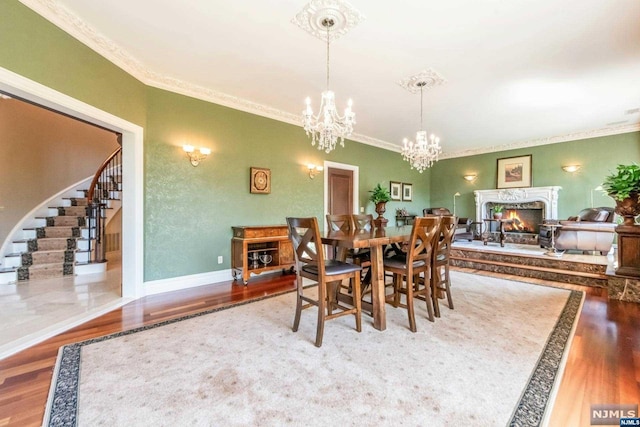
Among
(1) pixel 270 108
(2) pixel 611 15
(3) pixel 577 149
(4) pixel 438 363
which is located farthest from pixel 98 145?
(3) pixel 577 149

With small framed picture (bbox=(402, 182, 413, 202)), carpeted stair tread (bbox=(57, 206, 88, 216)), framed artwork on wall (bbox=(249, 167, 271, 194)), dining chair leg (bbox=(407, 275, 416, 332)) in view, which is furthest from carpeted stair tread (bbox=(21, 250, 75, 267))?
small framed picture (bbox=(402, 182, 413, 202))

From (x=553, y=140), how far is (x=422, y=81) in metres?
5.29

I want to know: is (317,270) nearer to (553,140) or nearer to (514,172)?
(514,172)

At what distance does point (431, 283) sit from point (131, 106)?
4.04m

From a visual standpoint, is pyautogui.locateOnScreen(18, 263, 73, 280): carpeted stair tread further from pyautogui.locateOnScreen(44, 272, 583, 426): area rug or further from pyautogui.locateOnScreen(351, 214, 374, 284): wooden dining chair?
pyautogui.locateOnScreen(351, 214, 374, 284): wooden dining chair

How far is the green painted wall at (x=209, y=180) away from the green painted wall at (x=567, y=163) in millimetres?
5175

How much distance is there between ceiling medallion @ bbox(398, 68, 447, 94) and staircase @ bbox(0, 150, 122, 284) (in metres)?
5.64

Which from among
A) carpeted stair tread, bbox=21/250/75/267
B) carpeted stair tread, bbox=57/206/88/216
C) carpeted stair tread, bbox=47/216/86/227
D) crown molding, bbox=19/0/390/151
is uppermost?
crown molding, bbox=19/0/390/151

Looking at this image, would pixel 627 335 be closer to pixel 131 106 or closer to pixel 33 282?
pixel 131 106

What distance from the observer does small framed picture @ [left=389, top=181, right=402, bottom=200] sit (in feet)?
24.4

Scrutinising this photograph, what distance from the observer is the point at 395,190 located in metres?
7.56

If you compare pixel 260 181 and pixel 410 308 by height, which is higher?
pixel 260 181

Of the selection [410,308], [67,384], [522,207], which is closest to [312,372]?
[410,308]

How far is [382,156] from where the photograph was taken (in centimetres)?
723
